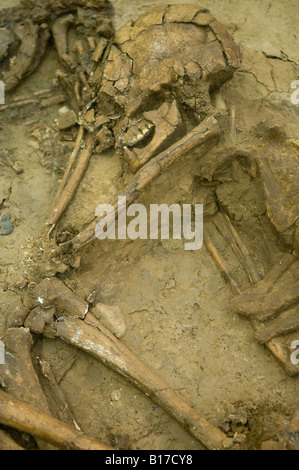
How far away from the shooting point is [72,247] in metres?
4.32

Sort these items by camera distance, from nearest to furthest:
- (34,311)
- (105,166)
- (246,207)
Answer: (34,311)
(246,207)
(105,166)

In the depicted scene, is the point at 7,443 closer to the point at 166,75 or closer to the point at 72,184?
the point at 72,184

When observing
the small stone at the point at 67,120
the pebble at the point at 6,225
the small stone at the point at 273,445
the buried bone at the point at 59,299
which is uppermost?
the small stone at the point at 67,120

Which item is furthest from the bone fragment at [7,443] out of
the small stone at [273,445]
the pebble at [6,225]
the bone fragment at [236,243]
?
the bone fragment at [236,243]

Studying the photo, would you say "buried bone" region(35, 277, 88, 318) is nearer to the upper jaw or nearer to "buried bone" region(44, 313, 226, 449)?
"buried bone" region(44, 313, 226, 449)

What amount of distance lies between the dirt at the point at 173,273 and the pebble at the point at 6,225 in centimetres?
4

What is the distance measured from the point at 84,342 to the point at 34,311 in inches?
21.4

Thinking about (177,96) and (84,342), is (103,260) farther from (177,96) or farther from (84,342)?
(177,96)

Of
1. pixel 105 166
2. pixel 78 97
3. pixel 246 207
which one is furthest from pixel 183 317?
pixel 78 97

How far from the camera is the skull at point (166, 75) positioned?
4.52 m

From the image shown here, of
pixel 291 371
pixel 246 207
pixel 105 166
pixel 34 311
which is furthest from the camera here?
pixel 105 166

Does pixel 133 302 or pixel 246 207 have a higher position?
pixel 246 207

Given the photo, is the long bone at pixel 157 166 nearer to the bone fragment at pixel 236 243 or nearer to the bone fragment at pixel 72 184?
the bone fragment at pixel 72 184

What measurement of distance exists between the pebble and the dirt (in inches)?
1.5
